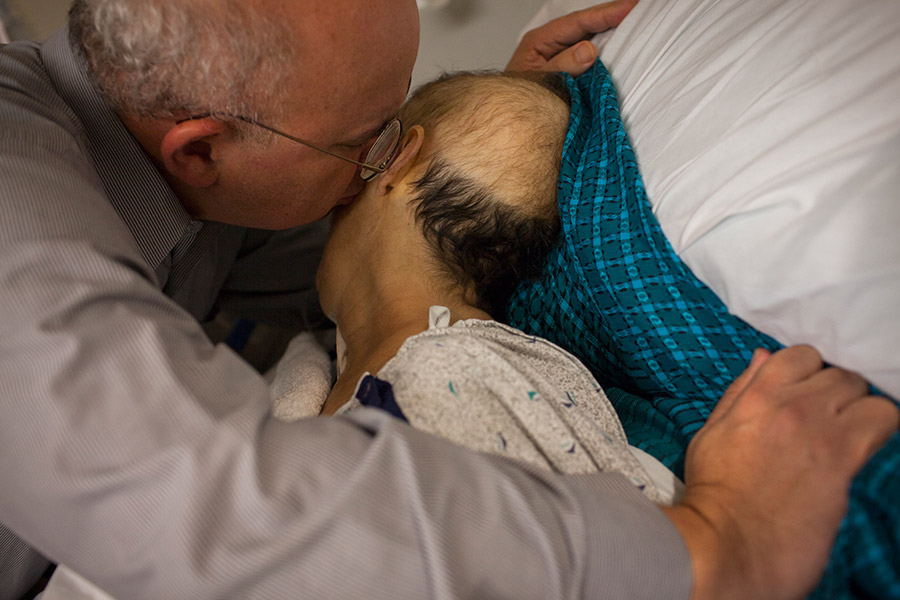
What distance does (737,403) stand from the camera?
31.5 inches

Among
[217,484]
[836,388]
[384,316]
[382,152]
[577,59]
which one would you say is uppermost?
[577,59]

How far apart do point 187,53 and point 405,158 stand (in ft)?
1.27

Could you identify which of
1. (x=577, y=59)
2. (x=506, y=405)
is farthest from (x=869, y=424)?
(x=577, y=59)

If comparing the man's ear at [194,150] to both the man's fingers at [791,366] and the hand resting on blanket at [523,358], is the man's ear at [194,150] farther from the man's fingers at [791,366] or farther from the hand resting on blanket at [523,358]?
the man's fingers at [791,366]

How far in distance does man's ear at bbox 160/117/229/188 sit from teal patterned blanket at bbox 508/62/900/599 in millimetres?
556

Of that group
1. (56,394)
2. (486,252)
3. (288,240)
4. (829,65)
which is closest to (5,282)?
(56,394)

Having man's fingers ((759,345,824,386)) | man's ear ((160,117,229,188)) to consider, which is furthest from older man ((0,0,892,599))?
man's fingers ((759,345,824,386))

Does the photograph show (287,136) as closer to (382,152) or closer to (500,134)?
(382,152)

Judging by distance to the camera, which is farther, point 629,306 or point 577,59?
point 577,59

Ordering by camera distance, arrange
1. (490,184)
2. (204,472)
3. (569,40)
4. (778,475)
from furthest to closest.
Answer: (569,40), (490,184), (778,475), (204,472)

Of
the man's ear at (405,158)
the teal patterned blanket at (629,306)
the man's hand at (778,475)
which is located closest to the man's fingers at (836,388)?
the man's hand at (778,475)

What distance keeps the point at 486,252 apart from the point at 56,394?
71 cm

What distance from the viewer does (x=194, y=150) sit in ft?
3.25

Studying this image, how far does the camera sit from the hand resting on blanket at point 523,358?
0.70 metres
